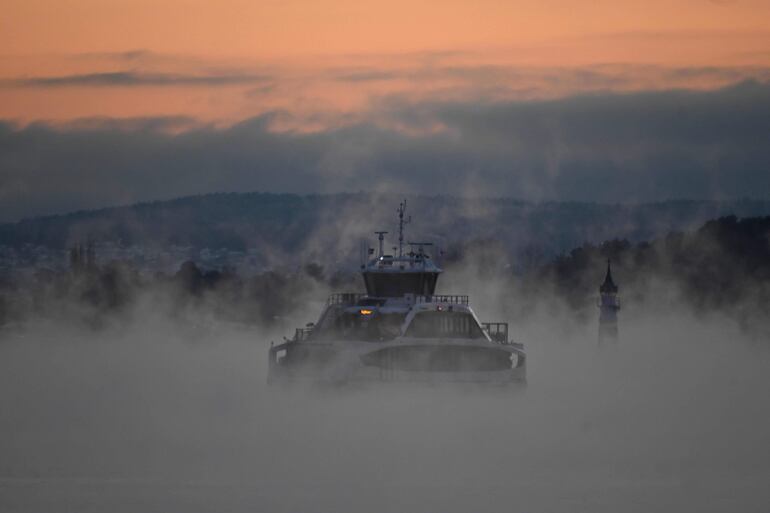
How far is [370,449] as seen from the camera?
280 feet

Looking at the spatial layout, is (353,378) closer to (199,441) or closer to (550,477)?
(199,441)

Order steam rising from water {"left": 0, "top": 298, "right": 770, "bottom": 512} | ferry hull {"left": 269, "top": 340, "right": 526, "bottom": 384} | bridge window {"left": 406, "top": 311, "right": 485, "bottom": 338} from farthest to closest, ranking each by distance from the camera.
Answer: bridge window {"left": 406, "top": 311, "right": 485, "bottom": 338}, ferry hull {"left": 269, "top": 340, "right": 526, "bottom": 384}, steam rising from water {"left": 0, "top": 298, "right": 770, "bottom": 512}

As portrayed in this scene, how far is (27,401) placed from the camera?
350ft

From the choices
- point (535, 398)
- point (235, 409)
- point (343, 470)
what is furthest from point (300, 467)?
point (535, 398)

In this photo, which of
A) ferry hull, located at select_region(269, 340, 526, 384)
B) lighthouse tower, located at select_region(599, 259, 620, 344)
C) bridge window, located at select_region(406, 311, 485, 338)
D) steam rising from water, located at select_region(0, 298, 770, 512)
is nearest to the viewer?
steam rising from water, located at select_region(0, 298, 770, 512)

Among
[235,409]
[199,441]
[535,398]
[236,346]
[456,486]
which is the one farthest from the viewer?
[236,346]

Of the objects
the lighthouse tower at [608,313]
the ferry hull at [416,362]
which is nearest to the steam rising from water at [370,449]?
the ferry hull at [416,362]

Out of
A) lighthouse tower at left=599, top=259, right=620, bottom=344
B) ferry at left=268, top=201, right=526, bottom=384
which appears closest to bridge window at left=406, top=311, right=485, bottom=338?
ferry at left=268, top=201, right=526, bottom=384

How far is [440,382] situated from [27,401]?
2618 cm

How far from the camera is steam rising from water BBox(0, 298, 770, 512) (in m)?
75.2

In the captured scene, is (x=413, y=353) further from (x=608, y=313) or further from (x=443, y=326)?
(x=608, y=313)

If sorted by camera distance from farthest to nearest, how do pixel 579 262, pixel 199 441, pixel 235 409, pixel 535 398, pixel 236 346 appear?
pixel 579 262 < pixel 236 346 < pixel 535 398 < pixel 235 409 < pixel 199 441

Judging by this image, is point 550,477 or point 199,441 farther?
point 199,441

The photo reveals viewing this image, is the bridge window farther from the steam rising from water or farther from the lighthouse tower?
the lighthouse tower
